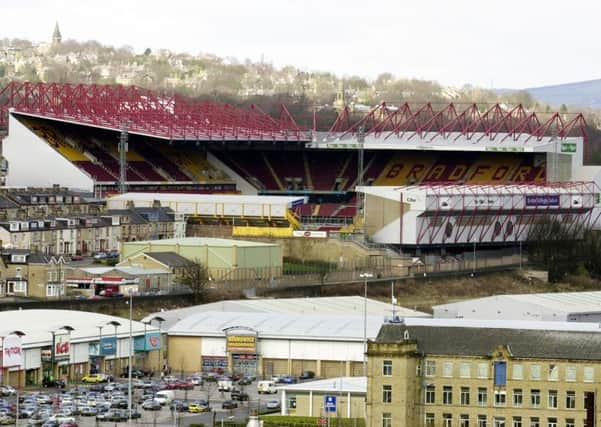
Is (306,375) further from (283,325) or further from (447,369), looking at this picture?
(447,369)

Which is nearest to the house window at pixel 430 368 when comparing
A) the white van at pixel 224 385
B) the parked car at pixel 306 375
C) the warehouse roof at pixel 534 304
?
the white van at pixel 224 385

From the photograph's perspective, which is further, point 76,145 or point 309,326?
point 76,145

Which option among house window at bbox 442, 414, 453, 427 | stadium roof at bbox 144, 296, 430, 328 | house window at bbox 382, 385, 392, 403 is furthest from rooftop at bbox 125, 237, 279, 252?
house window at bbox 382, 385, 392, 403

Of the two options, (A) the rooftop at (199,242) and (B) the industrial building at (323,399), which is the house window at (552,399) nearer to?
(B) the industrial building at (323,399)

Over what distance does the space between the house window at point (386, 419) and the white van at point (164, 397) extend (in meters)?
8.74

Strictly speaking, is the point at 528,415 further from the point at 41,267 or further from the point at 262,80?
the point at 262,80

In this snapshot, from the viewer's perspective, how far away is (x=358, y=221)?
89.1 m

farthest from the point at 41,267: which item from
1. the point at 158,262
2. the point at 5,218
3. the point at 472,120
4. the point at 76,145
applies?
the point at 472,120

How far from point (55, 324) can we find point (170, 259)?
58.3ft

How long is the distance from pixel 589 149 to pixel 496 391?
289 feet

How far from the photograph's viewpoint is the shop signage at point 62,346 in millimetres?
56156

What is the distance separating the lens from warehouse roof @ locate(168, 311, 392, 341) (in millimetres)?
58625

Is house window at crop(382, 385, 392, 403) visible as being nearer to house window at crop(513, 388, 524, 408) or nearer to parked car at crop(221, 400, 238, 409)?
house window at crop(513, 388, 524, 408)

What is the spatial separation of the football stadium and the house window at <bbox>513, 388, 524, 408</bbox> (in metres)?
41.2
